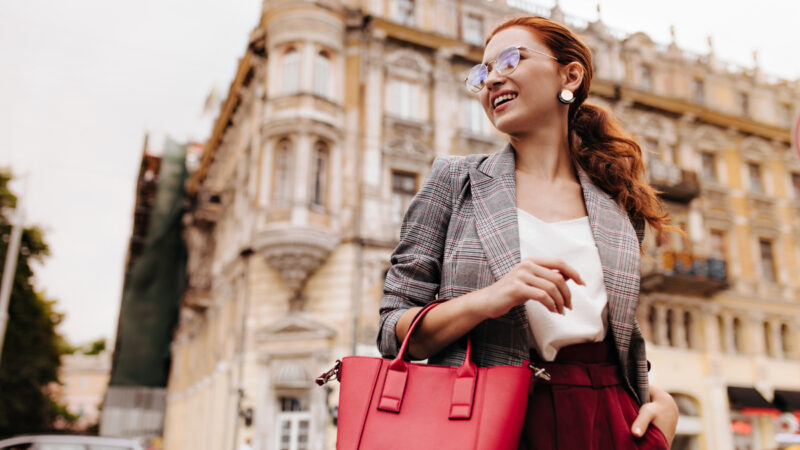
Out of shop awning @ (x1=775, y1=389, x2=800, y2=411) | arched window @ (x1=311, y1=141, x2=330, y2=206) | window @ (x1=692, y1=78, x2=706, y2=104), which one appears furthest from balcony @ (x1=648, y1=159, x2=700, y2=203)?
arched window @ (x1=311, y1=141, x2=330, y2=206)

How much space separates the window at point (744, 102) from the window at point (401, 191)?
15420mm

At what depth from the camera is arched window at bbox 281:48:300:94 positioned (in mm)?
20047

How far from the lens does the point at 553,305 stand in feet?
4.60

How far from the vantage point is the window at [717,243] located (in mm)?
24984

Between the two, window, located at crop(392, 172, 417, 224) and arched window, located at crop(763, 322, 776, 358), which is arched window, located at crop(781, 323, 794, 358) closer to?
arched window, located at crop(763, 322, 776, 358)

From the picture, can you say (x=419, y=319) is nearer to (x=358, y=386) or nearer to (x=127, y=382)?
(x=358, y=386)

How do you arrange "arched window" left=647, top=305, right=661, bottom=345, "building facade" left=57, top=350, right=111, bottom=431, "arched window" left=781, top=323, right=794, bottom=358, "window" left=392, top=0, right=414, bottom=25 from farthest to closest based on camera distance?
"building facade" left=57, top=350, right=111, bottom=431
"arched window" left=781, top=323, right=794, bottom=358
"arched window" left=647, top=305, right=661, bottom=345
"window" left=392, top=0, right=414, bottom=25

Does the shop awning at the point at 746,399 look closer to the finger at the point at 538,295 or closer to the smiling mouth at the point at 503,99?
the smiling mouth at the point at 503,99

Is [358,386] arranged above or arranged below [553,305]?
below

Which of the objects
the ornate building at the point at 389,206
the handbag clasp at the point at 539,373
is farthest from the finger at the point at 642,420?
the ornate building at the point at 389,206

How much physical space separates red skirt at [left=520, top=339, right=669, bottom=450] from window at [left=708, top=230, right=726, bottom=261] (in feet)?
83.4

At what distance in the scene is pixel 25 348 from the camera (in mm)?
29625

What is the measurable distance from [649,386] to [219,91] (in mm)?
39413

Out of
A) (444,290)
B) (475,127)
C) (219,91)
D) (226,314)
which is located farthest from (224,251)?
(444,290)
